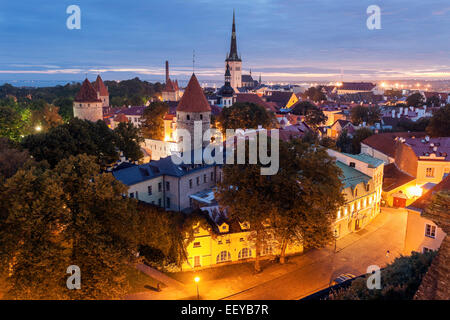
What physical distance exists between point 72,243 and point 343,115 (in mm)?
73063

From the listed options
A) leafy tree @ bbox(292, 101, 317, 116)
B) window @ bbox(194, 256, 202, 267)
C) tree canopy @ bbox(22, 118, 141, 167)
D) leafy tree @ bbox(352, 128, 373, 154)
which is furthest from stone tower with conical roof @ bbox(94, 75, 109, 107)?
window @ bbox(194, 256, 202, 267)

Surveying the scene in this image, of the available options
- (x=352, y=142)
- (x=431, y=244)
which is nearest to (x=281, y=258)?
(x=431, y=244)

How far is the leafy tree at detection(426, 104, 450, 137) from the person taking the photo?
1793 inches

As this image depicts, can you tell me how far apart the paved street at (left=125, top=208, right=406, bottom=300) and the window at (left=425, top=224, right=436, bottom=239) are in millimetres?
3609

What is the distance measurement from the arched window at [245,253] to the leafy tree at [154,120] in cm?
3670

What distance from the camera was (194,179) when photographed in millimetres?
29594

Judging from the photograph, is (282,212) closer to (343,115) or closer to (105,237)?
(105,237)

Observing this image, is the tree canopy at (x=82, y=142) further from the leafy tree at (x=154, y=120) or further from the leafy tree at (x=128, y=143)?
the leafy tree at (x=154, y=120)

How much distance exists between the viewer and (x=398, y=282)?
10.6 m

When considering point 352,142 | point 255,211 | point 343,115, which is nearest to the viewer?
point 255,211

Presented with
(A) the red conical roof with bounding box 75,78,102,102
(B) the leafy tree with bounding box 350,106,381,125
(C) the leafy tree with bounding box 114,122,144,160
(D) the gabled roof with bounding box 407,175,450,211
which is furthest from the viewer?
(B) the leafy tree with bounding box 350,106,381,125

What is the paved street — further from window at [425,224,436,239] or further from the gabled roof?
the gabled roof

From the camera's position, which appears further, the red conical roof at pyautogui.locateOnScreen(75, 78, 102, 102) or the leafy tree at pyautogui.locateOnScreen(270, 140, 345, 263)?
the red conical roof at pyautogui.locateOnScreen(75, 78, 102, 102)
